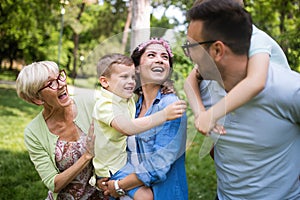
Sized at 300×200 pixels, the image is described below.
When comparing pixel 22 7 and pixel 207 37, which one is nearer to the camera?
pixel 207 37

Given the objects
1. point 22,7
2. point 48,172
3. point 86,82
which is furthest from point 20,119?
point 86,82

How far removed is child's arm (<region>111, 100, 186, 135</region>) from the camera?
5.53 feet

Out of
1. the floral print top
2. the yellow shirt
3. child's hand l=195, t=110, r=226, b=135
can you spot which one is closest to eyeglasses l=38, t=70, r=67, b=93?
the floral print top

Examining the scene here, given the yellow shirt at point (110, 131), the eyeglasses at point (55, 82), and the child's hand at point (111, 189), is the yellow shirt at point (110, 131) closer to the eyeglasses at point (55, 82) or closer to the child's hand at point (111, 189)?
the child's hand at point (111, 189)

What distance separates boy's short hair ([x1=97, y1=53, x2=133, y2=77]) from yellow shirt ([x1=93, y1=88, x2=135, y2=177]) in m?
0.08

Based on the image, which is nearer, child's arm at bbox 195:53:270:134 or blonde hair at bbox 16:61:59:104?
child's arm at bbox 195:53:270:134

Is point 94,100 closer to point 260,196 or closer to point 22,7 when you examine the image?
point 260,196

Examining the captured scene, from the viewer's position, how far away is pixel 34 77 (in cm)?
236

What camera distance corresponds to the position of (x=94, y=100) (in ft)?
6.18

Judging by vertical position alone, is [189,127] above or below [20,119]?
above

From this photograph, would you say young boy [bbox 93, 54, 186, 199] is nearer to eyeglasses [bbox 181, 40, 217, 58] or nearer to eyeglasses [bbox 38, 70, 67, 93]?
eyeglasses [bbox 181, 40, 217, 58]

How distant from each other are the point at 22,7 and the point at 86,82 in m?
9.98

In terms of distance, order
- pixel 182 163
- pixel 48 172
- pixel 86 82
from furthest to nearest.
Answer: pixel 48 172 → pixel 182 163 → pixel 86 82

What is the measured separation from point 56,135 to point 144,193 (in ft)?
2.57
